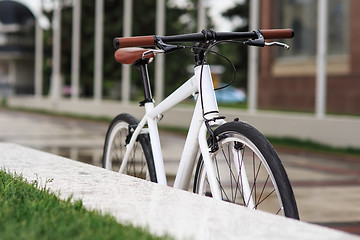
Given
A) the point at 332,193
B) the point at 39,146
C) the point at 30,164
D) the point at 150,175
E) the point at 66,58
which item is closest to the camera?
the point at 150,175

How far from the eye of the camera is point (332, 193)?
310 inches

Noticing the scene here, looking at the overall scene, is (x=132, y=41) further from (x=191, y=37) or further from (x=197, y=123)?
(x=197, y=123)

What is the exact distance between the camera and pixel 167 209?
336 cm

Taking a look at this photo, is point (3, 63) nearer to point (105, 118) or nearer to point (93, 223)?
point (105, 118)

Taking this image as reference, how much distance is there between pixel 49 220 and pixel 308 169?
7.64 meters

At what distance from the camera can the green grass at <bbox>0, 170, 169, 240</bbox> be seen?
9.23 feet

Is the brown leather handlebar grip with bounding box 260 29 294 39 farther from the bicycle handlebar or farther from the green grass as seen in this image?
the green grass

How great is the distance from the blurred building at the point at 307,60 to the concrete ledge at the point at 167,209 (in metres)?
20.8

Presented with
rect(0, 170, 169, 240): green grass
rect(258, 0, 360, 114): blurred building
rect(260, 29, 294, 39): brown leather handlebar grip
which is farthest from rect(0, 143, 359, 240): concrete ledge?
rect(258, 0, 360, 114): blurred building

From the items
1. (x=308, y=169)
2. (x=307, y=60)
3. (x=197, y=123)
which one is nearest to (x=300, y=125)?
(x=308, y=169)

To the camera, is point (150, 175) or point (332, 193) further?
point (332, 193)

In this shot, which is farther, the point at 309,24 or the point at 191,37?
the point at 309,24

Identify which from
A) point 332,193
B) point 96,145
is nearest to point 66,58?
point 96,145

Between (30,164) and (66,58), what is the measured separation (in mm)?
41797
